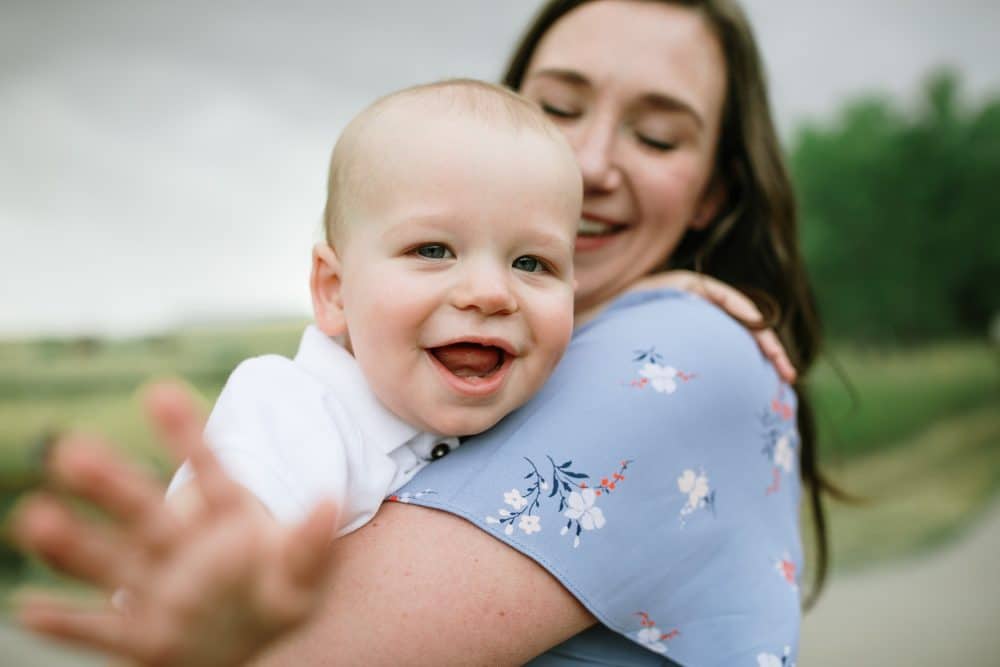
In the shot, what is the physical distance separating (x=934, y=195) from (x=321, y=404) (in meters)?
6.57

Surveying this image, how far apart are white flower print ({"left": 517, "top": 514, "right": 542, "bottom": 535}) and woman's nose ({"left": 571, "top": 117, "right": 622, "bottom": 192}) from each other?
0.86 meters

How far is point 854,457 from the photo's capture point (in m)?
6.44

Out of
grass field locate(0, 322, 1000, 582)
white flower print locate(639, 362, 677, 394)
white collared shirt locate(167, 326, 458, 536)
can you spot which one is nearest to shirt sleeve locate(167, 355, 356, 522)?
white collared shirt locate(167, 326, 458, 536)

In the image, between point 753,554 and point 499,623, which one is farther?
point 753,554

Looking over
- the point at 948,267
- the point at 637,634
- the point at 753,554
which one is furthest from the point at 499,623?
the point at 948,267

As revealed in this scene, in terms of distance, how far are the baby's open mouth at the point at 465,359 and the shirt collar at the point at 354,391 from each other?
0.38 ft

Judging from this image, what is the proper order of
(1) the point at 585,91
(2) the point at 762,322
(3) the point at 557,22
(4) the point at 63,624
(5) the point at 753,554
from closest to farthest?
(4) the point at 63,624
(5) the point at 753,554
(2) the point at 762,322
(1) the point at 585,91
(3) the point at 557,22

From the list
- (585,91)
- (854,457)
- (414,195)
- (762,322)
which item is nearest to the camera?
(414,195)

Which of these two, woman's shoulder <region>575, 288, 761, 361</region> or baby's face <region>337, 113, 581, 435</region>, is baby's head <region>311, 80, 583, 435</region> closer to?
baby's face <region>337, 113, 581, 435</region>

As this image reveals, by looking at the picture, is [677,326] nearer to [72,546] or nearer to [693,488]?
[693,488]

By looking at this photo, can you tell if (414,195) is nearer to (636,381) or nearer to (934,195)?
(636,381)

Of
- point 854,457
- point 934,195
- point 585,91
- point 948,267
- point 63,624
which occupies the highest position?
point 585,91

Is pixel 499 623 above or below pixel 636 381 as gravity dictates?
below

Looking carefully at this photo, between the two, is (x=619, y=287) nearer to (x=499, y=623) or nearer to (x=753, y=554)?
(x=753, y=554)
